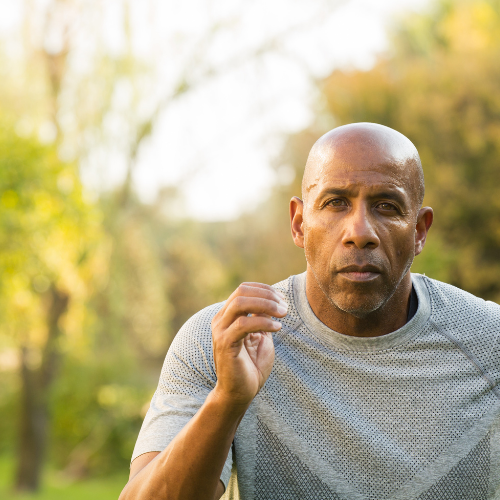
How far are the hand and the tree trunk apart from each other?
34.2 ft

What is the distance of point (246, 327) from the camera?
1450 mm

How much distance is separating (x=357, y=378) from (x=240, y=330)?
65 centimetres

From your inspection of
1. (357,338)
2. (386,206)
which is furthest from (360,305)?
(386,206)

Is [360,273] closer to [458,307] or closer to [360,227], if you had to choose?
[360,227]

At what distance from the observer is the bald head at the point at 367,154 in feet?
6.24

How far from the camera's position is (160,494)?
1.56 meters

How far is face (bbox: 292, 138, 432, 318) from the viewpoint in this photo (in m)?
1.84

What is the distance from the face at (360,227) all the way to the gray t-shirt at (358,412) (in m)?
0.19

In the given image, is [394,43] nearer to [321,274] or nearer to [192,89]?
[192,89]

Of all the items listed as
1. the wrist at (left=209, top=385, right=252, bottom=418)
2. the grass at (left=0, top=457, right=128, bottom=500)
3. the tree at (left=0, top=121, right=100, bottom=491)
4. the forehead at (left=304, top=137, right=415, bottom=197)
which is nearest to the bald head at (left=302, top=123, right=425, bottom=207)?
the forehead at (left=304, top=137, right=415, bottom=197)

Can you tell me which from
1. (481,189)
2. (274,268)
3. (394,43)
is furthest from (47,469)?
(394,43)

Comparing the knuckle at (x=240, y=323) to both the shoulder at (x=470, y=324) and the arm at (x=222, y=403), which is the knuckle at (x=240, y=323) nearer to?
the arm at (x=222, y=403)

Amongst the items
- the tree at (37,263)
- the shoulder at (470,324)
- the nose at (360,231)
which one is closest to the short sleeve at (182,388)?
the nose at (360,231)

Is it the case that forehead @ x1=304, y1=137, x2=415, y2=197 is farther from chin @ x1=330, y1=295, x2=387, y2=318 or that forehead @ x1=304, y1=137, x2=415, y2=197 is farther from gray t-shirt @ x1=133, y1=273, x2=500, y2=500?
gray t-shirt @ x1=133, y1=273, x2=500, y2=500
